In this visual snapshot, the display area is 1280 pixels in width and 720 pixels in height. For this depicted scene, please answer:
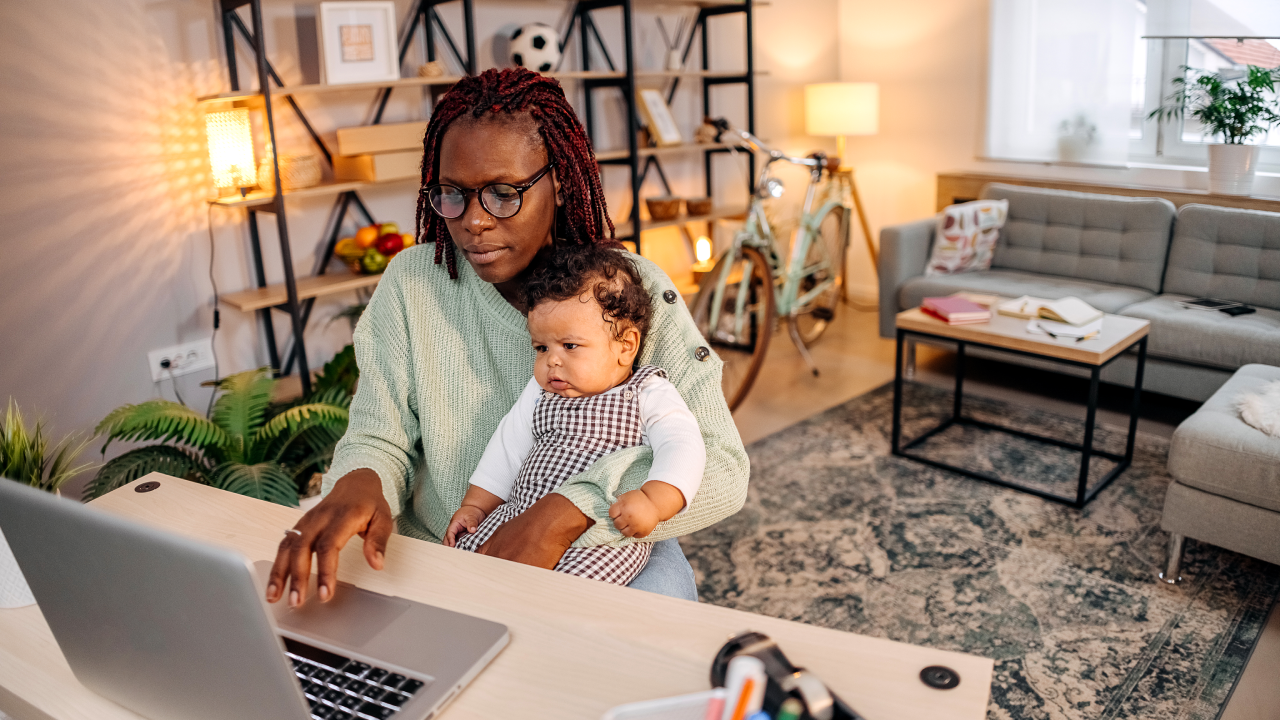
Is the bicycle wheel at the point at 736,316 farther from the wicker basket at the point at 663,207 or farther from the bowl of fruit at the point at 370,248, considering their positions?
the bowl of fruit at the point at 370,248

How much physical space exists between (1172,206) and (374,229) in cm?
294

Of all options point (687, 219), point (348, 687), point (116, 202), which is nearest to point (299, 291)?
point (116, 202)

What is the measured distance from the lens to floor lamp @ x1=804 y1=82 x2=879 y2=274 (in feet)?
14.7

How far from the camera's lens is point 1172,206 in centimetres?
347

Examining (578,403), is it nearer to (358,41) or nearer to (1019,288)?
(358,41)

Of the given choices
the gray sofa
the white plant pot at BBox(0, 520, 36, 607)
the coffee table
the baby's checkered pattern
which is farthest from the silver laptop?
the gray sofa

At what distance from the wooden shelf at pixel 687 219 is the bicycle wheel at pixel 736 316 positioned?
1.55 ft

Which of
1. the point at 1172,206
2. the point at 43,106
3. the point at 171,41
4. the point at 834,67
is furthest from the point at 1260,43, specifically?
the point at 43,106

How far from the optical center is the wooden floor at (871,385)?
3.29 metres

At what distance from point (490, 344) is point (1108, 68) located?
3.75m

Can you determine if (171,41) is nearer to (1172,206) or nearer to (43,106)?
(43,106)

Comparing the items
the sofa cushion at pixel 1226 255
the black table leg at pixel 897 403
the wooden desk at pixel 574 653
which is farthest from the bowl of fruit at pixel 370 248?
the sofa cushion at pixel 1226 255

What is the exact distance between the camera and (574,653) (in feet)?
2.43

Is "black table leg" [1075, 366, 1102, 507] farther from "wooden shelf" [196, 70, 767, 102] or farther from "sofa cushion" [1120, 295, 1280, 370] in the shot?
"wooden shelf" [196, 70, 767, 102]
